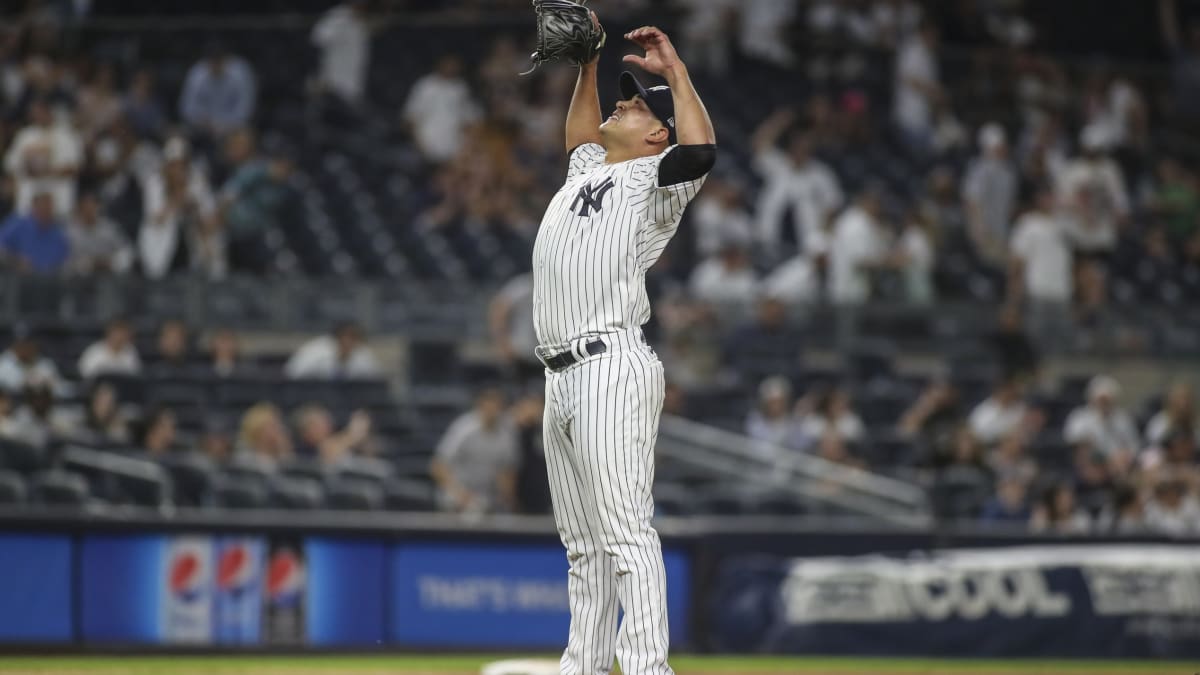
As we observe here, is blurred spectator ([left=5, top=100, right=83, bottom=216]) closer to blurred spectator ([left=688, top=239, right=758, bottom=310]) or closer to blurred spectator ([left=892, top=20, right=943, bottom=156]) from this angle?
blurred spectator ([left=688, top=239, right=758, bottom=310])

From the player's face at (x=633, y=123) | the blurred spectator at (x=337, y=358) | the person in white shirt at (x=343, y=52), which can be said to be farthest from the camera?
the person in white shirt at (x=343, y=52)

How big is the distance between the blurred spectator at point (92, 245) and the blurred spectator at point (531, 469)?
3.61m

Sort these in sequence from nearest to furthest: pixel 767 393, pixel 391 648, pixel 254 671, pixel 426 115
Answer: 1. pixel 254 671
2. pixel 391 648
3. pixel 767 393
4. pixel 426 115

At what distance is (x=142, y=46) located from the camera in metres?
16.8

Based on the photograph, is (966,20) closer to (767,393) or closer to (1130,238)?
(1130,238)

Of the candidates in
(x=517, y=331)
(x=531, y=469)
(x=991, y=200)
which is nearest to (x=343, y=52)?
(x=517, y=331)

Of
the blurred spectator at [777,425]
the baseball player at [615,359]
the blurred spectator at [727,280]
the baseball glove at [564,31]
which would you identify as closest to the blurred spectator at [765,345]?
the blurred spectator at [727,280]

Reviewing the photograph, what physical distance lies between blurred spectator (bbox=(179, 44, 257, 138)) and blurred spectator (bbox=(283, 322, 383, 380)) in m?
3.05

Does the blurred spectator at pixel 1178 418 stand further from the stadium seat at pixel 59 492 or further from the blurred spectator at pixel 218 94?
the blurred spectator at pixel 218 94

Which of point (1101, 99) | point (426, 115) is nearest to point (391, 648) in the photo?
point (426, 115)

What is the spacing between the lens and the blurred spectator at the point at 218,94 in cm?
1538

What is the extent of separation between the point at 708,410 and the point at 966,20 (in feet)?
29.0

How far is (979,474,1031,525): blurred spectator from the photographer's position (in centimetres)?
1185

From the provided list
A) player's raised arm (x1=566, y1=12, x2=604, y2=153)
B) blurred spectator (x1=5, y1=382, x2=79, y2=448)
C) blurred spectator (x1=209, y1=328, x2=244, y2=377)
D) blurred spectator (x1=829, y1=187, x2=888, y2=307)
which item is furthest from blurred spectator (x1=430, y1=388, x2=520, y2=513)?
player's raised arm (x1=566, y1=12, x2=604, y2=153)
